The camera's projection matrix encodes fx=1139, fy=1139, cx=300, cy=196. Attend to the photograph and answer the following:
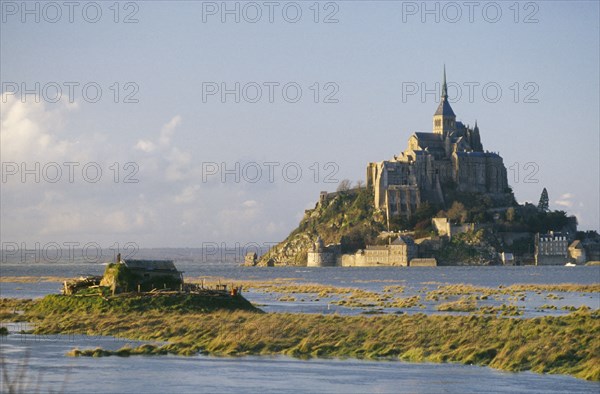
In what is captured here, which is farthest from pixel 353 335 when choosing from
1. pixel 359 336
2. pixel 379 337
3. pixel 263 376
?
pixel 263 376

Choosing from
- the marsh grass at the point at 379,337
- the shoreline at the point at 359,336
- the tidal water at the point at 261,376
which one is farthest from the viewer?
the shoreline at the point at 359,336

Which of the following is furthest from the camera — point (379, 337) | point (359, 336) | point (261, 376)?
point (359, 336)

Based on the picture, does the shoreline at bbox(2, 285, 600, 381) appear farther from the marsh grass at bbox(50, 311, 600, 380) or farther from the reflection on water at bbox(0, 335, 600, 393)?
the reflection on water at bbox(0, 335, 600, 393)

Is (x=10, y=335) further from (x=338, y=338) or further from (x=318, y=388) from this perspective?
(x=318, y=388)

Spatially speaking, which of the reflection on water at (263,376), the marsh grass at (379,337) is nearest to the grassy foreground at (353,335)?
the marsh grass at (379,337)

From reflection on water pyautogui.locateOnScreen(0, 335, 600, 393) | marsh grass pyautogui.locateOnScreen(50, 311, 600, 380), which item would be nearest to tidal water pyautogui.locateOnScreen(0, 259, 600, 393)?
reflection on water pyautogui.locateOnScreen(0, 335, 600, 393)

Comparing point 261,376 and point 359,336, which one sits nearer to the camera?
point 261,376

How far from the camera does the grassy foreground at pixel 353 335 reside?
44312mm

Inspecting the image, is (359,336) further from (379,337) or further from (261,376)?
(261,376)

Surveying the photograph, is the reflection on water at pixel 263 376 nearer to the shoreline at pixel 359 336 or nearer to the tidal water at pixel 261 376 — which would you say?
the tidal water at pixel 261 376

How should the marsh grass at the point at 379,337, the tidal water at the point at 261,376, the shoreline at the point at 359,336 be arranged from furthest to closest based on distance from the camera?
the shoreline at the point at 359,336 → the marsh grass at the point at 379,337 → the tidal water at the point at 261,376

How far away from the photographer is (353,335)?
165 feet

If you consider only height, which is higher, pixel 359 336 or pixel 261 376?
pixel 359 336

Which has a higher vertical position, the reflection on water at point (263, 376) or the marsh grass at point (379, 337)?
the marsh grass at point (379, 337)
